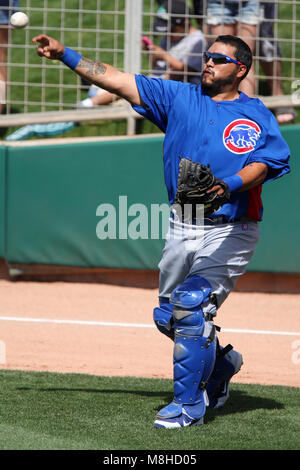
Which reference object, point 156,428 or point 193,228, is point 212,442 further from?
point 193,228

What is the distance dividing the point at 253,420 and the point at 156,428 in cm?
54

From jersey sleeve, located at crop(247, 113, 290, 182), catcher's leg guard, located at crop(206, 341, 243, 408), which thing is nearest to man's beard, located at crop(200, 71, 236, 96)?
jersey sleeve, located at crop(247, 113, 290, 182)

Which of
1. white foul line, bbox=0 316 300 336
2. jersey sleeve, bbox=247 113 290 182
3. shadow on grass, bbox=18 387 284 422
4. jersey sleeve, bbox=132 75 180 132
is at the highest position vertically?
jersey sleeve, bbox=132 75 180 132

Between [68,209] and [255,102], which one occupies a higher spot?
[255,102]

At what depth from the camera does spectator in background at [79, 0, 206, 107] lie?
838 cm

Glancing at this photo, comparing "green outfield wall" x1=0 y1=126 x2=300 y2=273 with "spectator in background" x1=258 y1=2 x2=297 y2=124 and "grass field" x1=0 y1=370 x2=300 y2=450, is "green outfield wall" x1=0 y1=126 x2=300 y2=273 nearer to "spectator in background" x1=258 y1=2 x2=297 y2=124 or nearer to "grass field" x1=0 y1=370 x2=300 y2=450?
"spectator in background" x1=258 y1=2 x2=297 y2=124

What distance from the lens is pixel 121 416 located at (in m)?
4.37

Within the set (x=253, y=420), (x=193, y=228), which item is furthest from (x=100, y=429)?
(x=193, y=228)

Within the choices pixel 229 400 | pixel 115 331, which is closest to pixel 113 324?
pixel 115 331

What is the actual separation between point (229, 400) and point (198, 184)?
57.7 inches

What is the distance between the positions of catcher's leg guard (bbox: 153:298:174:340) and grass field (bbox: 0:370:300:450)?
44 centimetres

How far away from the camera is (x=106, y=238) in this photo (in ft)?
27.1

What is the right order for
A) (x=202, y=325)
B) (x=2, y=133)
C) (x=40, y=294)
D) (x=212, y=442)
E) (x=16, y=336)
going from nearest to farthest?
1. (x=212, y=442)
2. (x=202, y=325)
3. (x=16, y=336)
4. (x=40, y=294)
5. (x=2, y=133)

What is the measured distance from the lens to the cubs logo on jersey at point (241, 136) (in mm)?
4344
